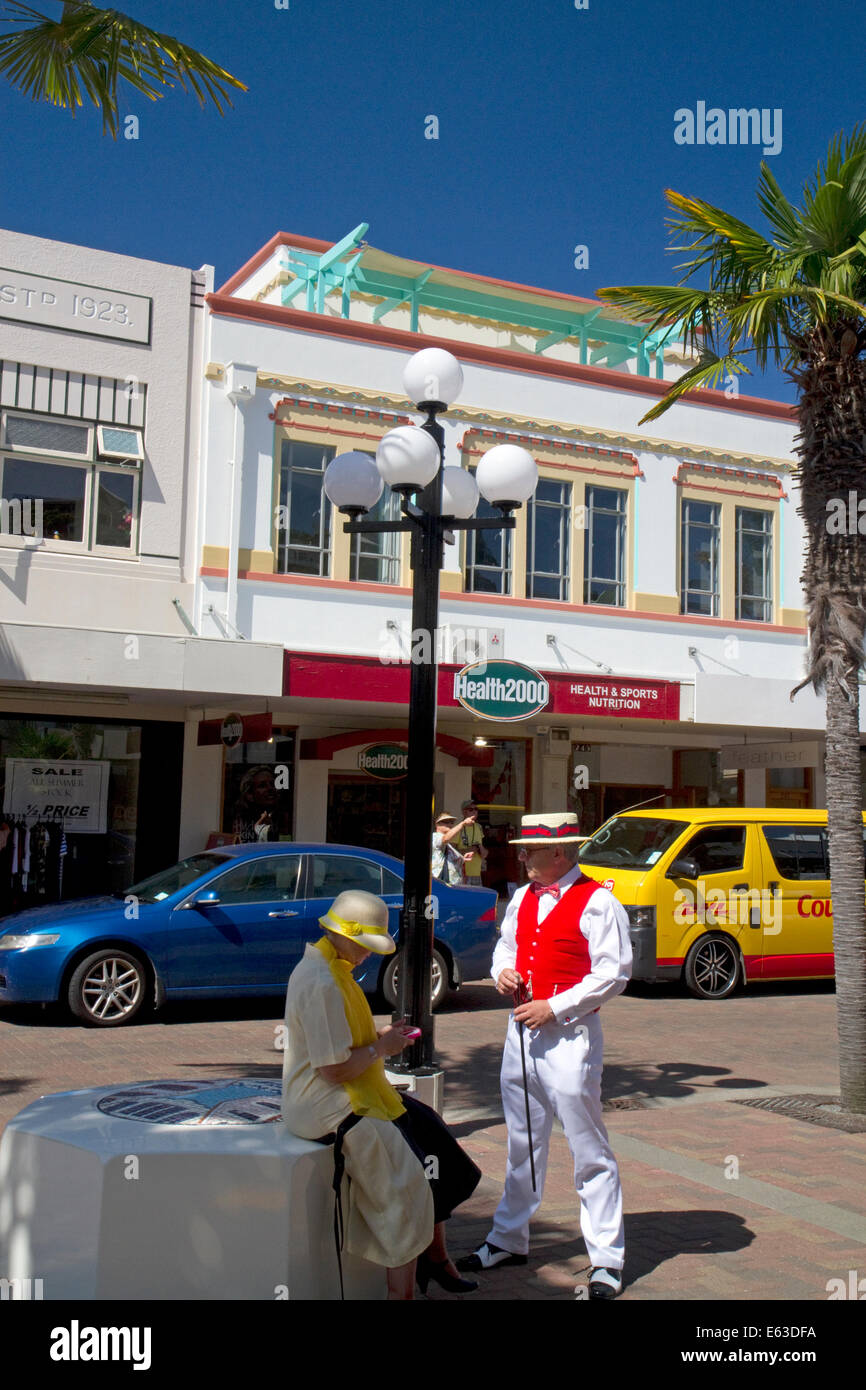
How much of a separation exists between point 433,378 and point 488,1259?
490cm

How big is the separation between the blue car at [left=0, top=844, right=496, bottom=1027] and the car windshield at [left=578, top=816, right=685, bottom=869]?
235 centimetres

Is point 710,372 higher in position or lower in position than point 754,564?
lower

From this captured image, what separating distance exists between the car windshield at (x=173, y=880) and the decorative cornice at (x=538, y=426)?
756cm

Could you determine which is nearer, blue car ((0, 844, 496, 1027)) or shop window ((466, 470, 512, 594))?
blue car ((0, 844, 496, 1027))

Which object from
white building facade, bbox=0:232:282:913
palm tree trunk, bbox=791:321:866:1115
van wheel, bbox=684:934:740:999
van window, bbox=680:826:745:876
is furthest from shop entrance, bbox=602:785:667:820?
palm tree trunk, bbox=791:321:866:1115

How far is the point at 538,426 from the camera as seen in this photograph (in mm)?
18344

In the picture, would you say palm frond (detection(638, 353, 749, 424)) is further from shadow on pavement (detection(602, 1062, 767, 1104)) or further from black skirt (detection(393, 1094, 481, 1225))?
black skirt (detection(393, 1094, 481, 1225))

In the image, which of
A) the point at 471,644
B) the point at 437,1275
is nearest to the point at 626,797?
the point at 471,644

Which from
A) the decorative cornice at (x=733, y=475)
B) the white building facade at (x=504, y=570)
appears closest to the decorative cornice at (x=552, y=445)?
the white building facade at (x=504, y=570)

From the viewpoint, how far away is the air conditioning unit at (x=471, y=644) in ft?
54.7

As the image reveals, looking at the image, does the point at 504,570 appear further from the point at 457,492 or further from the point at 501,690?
the point at 457,492

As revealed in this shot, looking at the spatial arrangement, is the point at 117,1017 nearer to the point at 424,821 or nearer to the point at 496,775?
the point at 424,821

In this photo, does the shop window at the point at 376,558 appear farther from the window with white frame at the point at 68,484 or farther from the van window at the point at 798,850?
the van window at the point at 798,850

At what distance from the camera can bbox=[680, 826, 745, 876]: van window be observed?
44.1 feet
